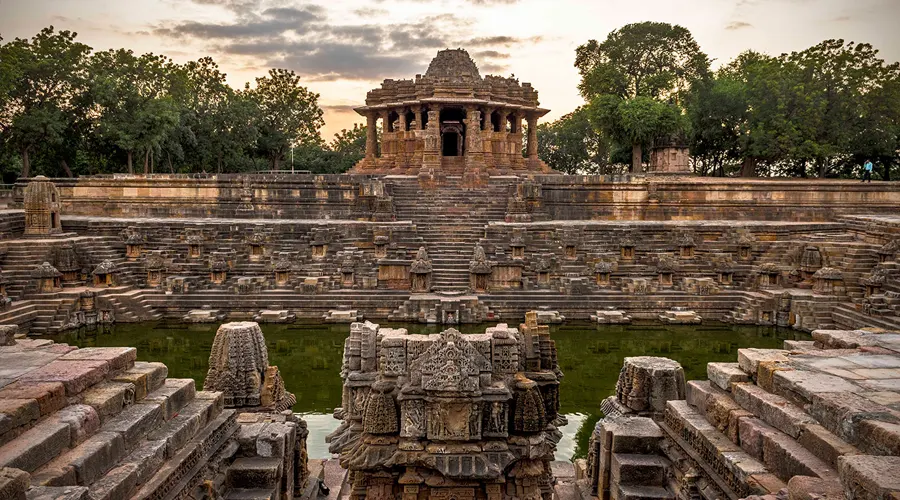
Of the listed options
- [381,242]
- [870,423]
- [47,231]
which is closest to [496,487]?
[870,423]

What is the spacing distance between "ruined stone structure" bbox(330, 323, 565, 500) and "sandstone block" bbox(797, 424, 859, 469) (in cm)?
200

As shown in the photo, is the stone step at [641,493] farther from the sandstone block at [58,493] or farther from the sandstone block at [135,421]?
the sandstone block at [58,493]

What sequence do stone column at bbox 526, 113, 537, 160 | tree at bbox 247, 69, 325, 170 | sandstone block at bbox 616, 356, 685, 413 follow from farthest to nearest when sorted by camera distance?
1. tree at bbox 247, 69, 325, 170
2. stone column at bbox 526, 113, 537, 160
3. sandstone block at bbox 616, 356, 685, 413

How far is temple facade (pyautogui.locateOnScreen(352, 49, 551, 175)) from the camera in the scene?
24.2m

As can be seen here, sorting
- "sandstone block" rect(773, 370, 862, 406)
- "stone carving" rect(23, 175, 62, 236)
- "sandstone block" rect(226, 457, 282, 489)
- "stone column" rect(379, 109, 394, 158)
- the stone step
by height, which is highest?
"stone column" rect(379, 109, 394, 158)

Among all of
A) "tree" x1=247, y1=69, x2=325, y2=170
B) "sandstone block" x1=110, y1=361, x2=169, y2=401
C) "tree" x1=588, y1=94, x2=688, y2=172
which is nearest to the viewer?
"sandstone block" x1=110, y1=361, x2=169, y2=401

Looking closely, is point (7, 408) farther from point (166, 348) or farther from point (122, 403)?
point (166, 348)

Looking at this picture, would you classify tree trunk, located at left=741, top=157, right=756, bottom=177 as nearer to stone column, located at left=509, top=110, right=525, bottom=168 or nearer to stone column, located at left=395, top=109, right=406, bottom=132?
stone column, located at left=509, top=110, right=525, bottom=168

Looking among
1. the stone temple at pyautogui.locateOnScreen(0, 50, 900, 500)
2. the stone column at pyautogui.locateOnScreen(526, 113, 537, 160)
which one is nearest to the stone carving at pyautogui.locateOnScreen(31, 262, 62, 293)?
the stone temple at pyautogui.locateOnScreen(0, 50, 900, 500)

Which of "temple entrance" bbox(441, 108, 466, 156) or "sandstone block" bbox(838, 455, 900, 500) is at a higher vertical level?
"temple entrance" bbox(441, 108, 466, 156)

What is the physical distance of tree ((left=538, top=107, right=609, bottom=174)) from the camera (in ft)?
134

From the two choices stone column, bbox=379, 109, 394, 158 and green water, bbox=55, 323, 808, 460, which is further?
stone column, bbox=379, 109, 394, 158

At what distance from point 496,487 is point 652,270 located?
11.9 metres

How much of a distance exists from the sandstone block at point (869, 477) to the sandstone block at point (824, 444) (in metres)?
0.46
